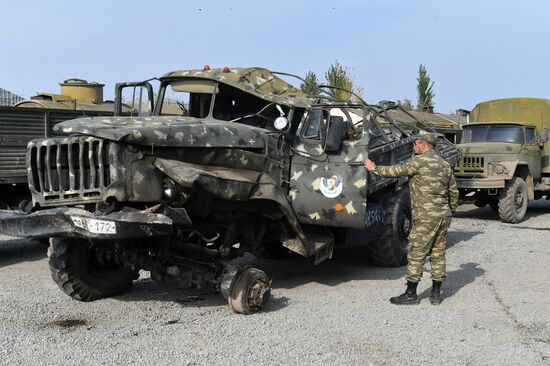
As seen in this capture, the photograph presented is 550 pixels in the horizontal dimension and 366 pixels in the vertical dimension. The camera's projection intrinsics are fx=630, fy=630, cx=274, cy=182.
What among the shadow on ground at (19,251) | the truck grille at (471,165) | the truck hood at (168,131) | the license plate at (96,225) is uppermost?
the truck hood at (168,131)

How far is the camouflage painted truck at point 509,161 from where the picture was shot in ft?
40.3

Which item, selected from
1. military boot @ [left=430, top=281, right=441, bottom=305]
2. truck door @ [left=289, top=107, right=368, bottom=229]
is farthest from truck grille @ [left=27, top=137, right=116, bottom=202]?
military boot @ [left=430, top=281, right=441, bottom=305]

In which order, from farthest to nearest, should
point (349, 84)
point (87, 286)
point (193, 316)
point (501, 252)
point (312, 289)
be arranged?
point (349, 84), point (501, 252), point (312, 289), point (87, 286), point (193, 316)

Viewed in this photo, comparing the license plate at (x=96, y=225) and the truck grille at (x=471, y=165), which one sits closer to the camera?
the license plate at (x=96, y=225)

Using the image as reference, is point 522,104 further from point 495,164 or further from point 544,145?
point 495,164

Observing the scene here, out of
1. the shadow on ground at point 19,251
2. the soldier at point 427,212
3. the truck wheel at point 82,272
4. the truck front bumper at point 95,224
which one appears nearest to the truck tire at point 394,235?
the soldier at point 427,212

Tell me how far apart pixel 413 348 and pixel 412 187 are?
6.23 feet

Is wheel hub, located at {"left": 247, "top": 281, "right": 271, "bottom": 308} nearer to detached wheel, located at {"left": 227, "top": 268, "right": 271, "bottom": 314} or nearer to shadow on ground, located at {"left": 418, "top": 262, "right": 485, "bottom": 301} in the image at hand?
detached wheel, located at {"left": 227, "top": 268, "right": 271, "bottom": 314}

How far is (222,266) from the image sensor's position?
5.86m

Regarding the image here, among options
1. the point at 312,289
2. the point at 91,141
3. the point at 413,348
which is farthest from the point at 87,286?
the point at 413,348

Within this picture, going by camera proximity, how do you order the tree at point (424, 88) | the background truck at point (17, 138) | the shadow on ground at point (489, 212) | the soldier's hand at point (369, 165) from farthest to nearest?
the tree at point (424, 88) < the shadow on ground at point (489, 212) < the background truck at point (17, 138) < the soldier's hand at point (369, 165)

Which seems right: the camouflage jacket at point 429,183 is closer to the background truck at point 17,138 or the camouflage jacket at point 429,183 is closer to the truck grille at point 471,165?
the background truck at point 17,138

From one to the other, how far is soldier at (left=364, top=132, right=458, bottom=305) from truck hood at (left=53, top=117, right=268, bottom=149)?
5.17 feet

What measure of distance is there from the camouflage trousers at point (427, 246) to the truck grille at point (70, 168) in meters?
2.99
